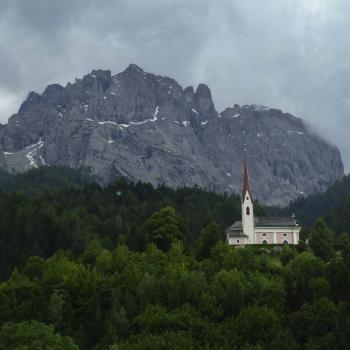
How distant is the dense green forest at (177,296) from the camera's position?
6259 cm

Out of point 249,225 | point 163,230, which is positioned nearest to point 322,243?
point 163,230

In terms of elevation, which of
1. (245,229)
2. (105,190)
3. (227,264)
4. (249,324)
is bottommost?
(249,324)

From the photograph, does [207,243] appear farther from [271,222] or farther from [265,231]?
[271,222]

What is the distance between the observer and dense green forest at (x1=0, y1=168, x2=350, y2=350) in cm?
6259

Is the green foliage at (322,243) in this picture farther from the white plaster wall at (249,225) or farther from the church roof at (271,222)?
the church roof at (271,222)

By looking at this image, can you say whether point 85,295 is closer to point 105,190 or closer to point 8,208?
point 8,208

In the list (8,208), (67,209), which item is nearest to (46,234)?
(8,208)

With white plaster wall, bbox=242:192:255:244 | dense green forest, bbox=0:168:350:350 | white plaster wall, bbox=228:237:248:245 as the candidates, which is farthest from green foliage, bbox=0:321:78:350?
white plaster wall, bbox=242:192:255:244

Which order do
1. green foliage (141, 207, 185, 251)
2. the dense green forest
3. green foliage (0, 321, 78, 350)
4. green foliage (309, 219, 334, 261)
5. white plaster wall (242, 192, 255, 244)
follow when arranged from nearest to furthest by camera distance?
1. green foliage (0, 321, 78, 350)
2. the dense green forest
3. green foliage (309, 219, 334, 261)
4. green foliage (141, 207, 185, 251)
5. white plaster wall (242, 192, 255, 244)

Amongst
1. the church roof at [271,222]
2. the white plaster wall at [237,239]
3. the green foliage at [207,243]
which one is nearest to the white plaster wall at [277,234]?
the church roof at [271,222]

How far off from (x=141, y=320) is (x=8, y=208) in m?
53.6

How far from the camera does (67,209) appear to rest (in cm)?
13412

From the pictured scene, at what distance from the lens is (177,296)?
7169 cm

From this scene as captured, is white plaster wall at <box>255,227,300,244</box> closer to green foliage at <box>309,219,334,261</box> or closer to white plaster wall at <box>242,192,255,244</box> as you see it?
white plaster wall at <box>242,192,255,244</box>
